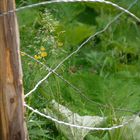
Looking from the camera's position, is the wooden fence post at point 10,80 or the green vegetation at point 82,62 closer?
the wooden fence post at point 10,80

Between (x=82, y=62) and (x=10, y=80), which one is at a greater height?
(x=10, y=80)

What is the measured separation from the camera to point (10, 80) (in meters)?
2.15

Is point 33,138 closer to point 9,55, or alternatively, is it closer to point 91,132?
point 91,132

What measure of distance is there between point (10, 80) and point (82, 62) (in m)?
2.17

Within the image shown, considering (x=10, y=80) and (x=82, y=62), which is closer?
(x=10, y=80)

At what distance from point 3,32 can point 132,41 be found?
2469 mm

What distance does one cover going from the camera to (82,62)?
429cm

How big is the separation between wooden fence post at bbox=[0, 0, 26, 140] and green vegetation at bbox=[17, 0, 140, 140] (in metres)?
0.72

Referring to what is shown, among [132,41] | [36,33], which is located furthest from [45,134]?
[132,41]

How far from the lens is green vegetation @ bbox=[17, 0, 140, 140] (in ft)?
10.6

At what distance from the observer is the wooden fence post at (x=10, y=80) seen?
6.76 feet

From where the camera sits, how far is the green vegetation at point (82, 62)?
3.23 m

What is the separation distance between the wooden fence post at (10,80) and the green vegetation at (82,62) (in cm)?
72

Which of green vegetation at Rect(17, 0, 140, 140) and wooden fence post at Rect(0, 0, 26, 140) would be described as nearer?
wooden fence post at Rect(0, 0, 26, 140)
